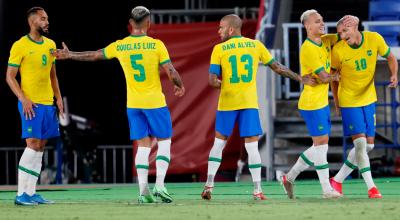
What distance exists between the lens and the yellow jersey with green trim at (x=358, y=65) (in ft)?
44.3

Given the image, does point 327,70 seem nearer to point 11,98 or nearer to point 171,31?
point 171,31

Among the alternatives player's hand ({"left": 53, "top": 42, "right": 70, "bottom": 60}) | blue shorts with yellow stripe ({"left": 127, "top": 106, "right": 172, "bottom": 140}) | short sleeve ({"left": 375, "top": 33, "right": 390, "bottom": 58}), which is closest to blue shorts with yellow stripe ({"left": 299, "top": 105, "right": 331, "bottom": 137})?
short sleeve ({"left": 375, "top": 33, "right": 390, "bottom": 58})

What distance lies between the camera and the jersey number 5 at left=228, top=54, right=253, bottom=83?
13.3 meters

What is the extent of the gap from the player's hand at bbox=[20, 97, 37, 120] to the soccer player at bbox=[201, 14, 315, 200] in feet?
6.80

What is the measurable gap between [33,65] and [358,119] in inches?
151

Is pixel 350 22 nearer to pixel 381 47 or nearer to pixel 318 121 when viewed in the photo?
pixel 381 47

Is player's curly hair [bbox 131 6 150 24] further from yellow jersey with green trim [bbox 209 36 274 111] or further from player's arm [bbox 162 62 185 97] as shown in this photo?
yellow jersey with green trim [bbox 209 36 274 111]

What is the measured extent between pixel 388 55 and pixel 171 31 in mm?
9225

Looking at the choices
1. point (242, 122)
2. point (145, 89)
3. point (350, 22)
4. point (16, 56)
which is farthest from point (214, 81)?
point (16, 56)

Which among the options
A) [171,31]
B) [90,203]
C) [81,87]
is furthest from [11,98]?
[90,203]

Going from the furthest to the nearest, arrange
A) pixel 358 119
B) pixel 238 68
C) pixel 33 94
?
1. pixel 358 119
2. pixel 238 68
3. pixel 33 94

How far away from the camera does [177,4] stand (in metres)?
27.9

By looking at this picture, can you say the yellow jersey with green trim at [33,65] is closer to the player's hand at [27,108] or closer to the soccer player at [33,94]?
the soccer player at [33,94]

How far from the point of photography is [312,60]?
43.3ft
